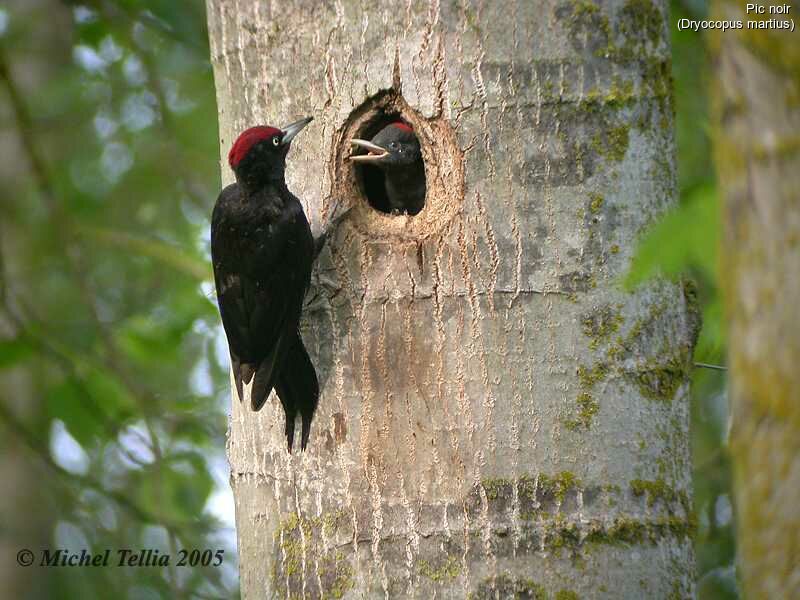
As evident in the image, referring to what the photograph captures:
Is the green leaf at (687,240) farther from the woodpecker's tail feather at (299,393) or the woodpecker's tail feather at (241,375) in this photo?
the woodpecker's tail feather at (241,375)

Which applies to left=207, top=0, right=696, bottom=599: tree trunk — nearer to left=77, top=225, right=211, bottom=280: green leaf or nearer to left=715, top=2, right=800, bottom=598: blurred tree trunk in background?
left=715, top=2, right=800, bottom=598: blurred tree trunk in background

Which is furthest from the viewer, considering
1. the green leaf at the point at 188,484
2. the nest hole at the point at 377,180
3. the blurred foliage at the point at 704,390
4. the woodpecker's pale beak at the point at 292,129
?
the green leaf at the point at 188,484

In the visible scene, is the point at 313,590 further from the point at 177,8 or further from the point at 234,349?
the point at 177,8

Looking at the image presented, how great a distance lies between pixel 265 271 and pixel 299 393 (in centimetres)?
70

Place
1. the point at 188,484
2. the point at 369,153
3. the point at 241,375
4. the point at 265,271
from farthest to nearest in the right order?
the point at 188,484 → the point at 265,271 → the point at 369,153 → the point at 241,375

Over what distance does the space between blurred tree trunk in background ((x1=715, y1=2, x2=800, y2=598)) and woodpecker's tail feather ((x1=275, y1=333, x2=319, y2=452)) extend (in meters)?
1.58

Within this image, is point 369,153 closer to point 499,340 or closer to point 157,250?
point 499,340

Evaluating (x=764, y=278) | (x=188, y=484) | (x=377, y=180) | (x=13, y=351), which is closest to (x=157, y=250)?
(x=13, y=351)

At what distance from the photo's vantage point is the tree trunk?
242cm

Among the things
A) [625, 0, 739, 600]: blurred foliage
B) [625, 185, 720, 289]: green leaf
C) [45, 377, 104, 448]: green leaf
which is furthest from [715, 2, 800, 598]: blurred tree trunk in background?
[45, 377, 104, 448]: green leaf

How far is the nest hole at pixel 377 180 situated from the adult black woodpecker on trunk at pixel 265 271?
0.62 feet

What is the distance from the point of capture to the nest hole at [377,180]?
288 centimetres

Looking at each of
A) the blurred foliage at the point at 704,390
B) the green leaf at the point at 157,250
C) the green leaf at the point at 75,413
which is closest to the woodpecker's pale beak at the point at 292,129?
the blurred foliage at the point at 704,390

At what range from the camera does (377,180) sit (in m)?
3.82
